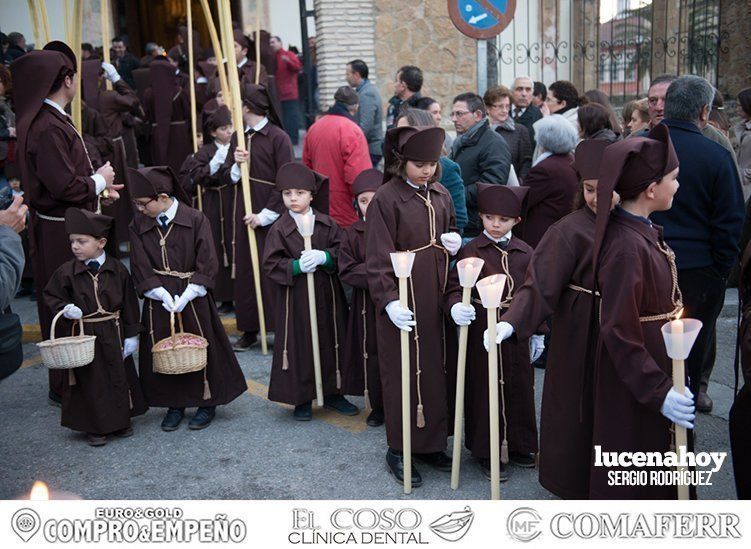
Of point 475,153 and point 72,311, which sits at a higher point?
point 475,153

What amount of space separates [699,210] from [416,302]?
1.65 metres

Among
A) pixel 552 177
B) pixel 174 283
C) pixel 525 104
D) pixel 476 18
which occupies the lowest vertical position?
pixel 174 283

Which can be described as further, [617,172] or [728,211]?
[728,211]

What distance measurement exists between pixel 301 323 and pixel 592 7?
9.48m

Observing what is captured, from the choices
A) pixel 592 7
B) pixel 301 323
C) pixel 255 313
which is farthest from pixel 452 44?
pixel 301 323

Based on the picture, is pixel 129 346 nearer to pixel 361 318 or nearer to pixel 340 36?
pixel 361 318

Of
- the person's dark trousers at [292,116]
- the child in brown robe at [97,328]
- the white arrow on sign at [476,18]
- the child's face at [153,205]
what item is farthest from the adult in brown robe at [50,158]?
the person's dark trousers at [292,116]

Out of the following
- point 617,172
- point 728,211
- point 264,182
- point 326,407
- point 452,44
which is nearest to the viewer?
point 617,172

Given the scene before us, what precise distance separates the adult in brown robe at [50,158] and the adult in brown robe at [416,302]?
2.25 meters

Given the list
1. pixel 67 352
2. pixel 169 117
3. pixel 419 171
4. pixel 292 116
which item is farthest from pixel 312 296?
pixel 292 116

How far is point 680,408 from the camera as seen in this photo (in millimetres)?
3279

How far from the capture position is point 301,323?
584cm

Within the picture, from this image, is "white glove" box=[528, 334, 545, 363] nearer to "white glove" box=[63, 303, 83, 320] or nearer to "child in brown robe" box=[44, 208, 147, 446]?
"child in brown robe" box=[44, 208, 147, 446]

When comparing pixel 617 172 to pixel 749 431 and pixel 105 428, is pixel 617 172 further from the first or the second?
pixel 105 428
